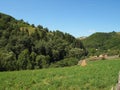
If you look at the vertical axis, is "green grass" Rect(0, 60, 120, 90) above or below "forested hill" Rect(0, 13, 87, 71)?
below

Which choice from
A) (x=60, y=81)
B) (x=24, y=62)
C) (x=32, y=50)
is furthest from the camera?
(x=32, y=50)

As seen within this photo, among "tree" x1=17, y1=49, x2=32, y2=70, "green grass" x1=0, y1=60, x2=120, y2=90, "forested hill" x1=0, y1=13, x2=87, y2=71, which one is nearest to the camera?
"green grass" x1=0, y1=60, x2=120, y2=90

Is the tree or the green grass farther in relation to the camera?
the tree

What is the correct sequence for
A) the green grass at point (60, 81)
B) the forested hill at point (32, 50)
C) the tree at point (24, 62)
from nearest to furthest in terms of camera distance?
the green grass at point (60, 81) → the tree at point (24, 62) → the forested hill at point (32, 50)

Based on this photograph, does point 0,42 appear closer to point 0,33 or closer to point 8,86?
point 0,33

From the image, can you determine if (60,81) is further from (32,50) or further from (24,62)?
(32,50)

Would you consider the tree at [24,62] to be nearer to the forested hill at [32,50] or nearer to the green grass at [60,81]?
the forested hill at [32,50]

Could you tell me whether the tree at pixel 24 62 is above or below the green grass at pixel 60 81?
above

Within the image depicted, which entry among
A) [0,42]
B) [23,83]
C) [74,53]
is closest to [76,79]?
[23,83]

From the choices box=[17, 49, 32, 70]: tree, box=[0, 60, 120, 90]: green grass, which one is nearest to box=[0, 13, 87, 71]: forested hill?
box=[17, 49, 32, 70]: tree

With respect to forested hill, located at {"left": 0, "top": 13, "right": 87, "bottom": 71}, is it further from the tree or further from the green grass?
the green grass

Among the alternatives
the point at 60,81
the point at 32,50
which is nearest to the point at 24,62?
the point at 32,50

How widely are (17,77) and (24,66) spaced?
212ft

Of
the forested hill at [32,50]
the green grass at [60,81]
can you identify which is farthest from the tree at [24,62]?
the green grass at [60,81]
